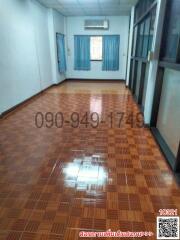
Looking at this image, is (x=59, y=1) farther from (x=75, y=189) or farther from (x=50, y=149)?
(x=75, y=189)

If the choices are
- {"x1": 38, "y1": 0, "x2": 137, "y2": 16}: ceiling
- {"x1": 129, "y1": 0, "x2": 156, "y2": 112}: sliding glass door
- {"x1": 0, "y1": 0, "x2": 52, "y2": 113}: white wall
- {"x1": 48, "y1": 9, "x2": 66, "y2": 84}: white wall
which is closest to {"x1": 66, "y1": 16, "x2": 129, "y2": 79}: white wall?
{"x1": 48, "y1": 9, "x2": 66, "y2": 84}: white wall

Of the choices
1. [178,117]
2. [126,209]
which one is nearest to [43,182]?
[126,209]

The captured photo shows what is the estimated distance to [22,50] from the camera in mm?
4613

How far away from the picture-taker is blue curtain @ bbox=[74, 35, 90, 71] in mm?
8058

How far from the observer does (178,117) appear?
221 cm

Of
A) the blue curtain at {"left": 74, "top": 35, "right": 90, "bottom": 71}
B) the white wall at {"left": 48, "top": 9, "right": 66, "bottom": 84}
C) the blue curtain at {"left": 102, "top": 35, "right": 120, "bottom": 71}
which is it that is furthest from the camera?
the blue curtain at {"left": 74, "top": 35, "right": 90, "bottom": 71}

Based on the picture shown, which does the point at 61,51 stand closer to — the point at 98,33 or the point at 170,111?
the point at 98,33

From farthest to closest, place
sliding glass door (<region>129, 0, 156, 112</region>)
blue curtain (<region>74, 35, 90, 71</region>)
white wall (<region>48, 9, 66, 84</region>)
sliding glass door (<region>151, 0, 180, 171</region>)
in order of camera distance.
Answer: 1. blue curtain (<region>74, 35, 90, 71</region>)
2. white wall (<region>48, 9, 66, 84</region>)
3. sliding glass door (<region>129, 0, 156, 112</region>)
4. sliding glass door (<region>151, 0, 180, 171</region>)

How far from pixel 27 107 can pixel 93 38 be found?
204 inches

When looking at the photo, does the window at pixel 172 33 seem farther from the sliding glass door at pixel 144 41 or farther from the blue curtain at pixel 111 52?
the blue curtain at pixel 111 52

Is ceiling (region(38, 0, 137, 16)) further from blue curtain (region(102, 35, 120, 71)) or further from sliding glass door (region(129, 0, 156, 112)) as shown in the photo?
blue curtain (region(102, 35, 120, 71))

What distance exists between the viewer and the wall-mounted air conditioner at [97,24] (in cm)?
773

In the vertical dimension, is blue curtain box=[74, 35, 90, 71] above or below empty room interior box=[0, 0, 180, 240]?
above

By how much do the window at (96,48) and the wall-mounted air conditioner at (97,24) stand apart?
0.40 metres
